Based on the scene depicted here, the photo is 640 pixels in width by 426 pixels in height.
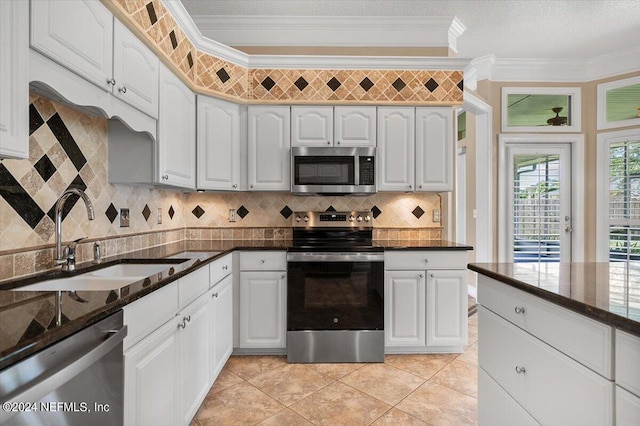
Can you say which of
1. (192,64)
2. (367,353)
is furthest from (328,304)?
(192,64)

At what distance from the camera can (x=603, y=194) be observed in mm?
3863

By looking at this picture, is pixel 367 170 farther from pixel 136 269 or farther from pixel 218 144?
pixel 136 269

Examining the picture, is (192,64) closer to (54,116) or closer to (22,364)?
(54,116)

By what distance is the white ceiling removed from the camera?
2801 millimetres

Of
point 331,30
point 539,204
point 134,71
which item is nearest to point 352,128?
point 331,30

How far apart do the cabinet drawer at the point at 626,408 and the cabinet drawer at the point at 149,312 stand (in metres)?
1.45

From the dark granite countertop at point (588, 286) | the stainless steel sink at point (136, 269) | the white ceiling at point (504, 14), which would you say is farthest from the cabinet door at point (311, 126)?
the dark granite countertop at point (588, 286)

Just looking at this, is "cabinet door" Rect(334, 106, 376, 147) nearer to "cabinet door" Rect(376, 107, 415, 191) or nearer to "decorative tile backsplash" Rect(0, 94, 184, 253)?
"cabinet door" Rect(376, 107, 415, 191)

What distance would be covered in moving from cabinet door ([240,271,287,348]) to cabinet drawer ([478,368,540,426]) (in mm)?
1492

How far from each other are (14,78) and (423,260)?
252 cm

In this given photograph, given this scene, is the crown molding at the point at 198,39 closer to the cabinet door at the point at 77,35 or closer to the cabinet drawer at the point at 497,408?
the cabinet door at the point at 77,35

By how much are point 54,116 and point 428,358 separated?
9.62 ft

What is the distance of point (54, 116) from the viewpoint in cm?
156

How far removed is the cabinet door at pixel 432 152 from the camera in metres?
2.84
